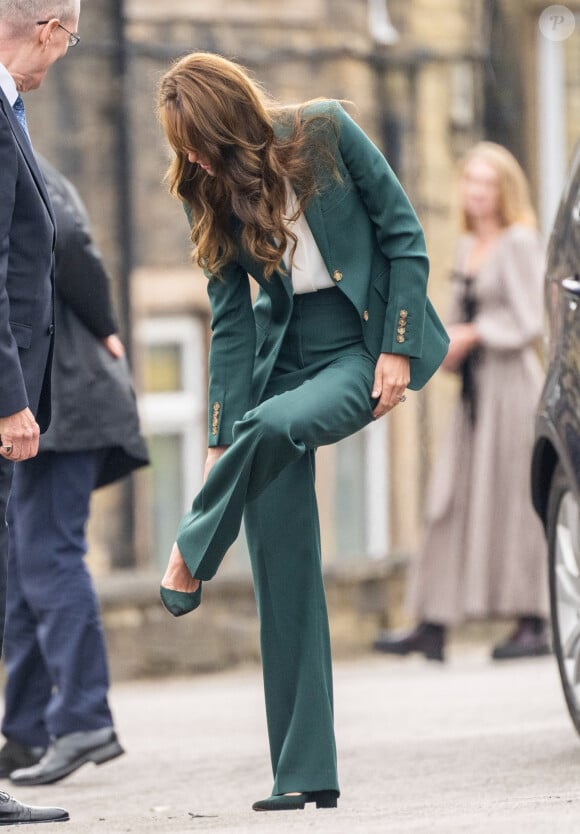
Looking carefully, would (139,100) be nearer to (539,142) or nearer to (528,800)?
(539,142)

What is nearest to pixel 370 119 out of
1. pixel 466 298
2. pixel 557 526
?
pixel 466 298

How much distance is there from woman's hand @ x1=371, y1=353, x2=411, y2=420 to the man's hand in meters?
0.75

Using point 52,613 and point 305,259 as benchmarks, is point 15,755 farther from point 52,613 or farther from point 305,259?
point 305,259

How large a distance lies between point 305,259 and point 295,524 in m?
0.59

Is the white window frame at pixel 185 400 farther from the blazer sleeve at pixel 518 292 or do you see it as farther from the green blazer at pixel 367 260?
the green blazer at pixel 367 260

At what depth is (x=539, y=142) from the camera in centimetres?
1695

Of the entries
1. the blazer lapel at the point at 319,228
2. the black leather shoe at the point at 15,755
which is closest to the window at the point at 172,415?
the black leather shoe at the point at 15,755

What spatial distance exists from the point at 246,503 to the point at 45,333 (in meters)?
0.59

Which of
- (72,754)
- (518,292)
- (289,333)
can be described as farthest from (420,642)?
(289,333)

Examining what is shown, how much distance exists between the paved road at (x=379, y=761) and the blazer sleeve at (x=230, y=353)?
0.90m

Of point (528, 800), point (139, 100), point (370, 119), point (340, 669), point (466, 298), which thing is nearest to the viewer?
point (528, 800)

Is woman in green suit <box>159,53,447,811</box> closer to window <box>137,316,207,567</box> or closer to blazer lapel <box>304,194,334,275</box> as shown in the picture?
blazer lapel <box>304,194,334,275</box>

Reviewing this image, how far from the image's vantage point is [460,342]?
9594 millimetres

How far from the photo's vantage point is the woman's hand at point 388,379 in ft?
16.8
